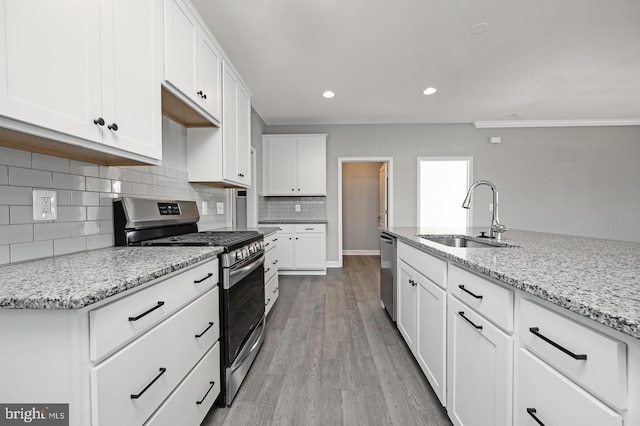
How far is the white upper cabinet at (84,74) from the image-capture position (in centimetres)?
82

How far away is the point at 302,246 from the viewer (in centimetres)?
451

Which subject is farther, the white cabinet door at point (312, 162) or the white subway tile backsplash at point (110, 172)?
the white cabinet door at point (312, 162)

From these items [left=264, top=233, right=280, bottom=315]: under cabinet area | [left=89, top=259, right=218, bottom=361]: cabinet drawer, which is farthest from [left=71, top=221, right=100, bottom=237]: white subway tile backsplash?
[left=264, top=233, right=280, bottom=315]: under cabinet area

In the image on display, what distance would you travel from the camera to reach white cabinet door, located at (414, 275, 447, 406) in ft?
4.68

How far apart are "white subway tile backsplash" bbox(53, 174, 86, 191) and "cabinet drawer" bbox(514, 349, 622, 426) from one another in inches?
76.2

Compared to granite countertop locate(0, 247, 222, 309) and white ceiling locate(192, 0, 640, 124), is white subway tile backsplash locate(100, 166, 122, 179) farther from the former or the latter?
white ceiling locate(192, 0, 640, 124)

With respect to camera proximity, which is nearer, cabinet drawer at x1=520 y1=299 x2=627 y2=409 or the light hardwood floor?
cabinet drawer at x1=520 y1=299 x2=627 y2=409

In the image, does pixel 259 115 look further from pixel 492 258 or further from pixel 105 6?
pixel 492 258

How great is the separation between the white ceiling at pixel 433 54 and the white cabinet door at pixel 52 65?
139 cm

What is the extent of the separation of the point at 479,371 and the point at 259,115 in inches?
178

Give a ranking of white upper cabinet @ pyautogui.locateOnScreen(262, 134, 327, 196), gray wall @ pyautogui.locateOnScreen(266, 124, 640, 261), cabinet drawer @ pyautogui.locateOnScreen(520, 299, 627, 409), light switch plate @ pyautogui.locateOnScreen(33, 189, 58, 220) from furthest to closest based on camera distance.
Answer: gray wall @ pyautogui.locateOnScreen(266, 124, 640, 261) < white upper cabinet @ pyautogui.locateOnScreen(262, 134, 327, 196) < light switch plate @ pyautogui.locateOnScreen(33, 189, 58, 220) < cabinet drawer @ pyautogui.locateOnScreen(520, 299, 627, 409)

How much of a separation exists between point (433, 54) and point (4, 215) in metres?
3.39

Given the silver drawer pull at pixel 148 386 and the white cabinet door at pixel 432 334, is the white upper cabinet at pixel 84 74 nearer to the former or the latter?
the silver drawer pull at pixel 148 386

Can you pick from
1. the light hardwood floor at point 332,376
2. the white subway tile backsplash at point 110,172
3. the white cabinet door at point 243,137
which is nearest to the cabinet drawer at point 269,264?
the light hardwood floor at point 332,376
